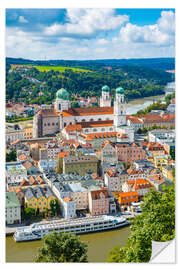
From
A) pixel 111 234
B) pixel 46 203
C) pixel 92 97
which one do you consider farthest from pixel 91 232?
pixel 92 97

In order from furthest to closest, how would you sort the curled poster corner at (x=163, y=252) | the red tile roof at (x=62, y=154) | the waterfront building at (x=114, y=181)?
the red tile roof at (x=62, y=154) → the waterfront building at (x=114, y=181) → the curled poster corner at (x=163, y=252)

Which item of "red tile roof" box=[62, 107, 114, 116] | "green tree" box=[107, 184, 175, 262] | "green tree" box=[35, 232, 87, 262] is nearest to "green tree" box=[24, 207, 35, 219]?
"green tree" box=[35, 232, 87, 262]

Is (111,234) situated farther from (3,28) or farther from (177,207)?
(3,28)

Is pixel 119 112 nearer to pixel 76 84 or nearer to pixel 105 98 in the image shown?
pixel 105 98

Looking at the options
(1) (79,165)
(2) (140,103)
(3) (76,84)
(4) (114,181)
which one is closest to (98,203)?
(4) (114,181)

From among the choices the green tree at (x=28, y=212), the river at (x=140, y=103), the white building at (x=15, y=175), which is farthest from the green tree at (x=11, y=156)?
the river at (x=140, y=103)

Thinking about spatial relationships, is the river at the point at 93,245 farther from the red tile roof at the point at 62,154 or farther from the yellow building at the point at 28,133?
the yellow building at the point at 28,133
